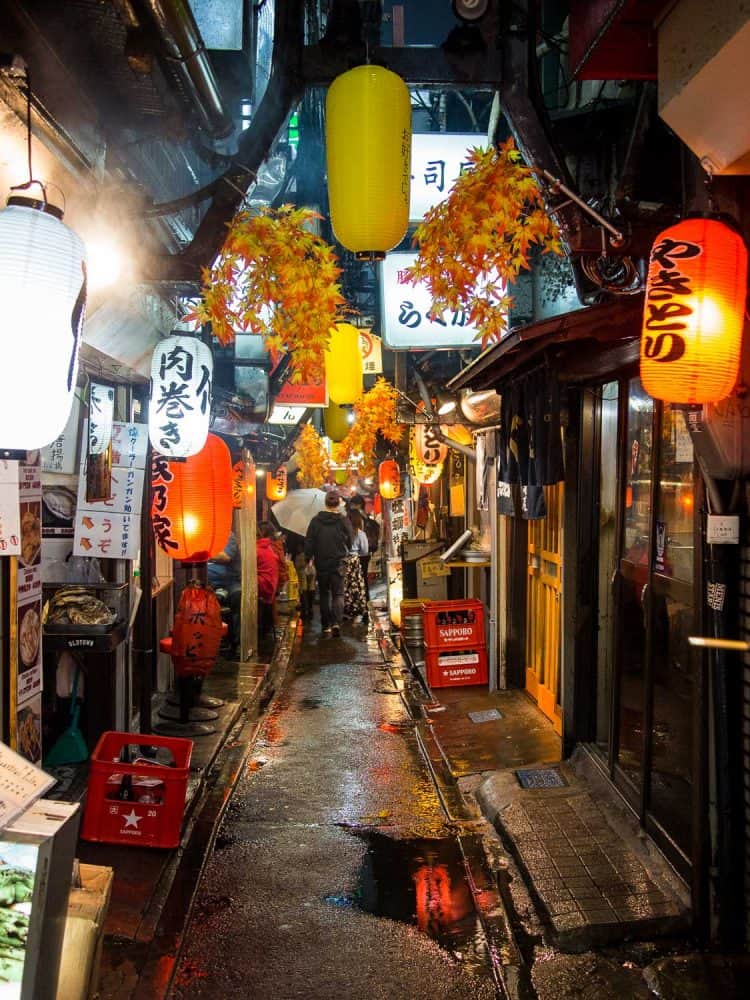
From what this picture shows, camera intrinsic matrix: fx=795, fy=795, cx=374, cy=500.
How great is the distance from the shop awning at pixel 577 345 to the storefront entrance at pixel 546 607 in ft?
6.85

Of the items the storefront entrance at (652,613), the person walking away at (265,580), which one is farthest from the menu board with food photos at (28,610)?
the person walking away at (265,580)

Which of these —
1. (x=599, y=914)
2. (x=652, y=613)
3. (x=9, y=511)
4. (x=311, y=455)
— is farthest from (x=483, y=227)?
(x=311, y=455)

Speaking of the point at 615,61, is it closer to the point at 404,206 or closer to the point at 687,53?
the point at 687,53

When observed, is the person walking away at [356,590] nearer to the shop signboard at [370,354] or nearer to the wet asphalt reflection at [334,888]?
the shop signboard at [370,354]

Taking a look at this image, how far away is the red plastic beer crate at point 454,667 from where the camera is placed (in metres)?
13.4

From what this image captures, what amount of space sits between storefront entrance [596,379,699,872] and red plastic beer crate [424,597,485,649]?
458 cm

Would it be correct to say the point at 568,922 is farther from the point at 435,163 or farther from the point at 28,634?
the point at 435,163

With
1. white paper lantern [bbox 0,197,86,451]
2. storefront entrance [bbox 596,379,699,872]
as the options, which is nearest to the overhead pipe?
white paper lantern [bbox 0,197,86,451]

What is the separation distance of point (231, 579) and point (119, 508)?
7915mm

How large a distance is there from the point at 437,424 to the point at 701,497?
485 inches

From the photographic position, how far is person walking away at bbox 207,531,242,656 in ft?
55.5

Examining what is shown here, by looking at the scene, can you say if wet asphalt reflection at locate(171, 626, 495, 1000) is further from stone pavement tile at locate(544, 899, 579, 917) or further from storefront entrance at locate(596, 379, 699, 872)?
storefront entrance at locate(596, 379, 699, 872)

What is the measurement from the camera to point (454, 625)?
1334 centimetres

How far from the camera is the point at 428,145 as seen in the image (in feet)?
40.9
